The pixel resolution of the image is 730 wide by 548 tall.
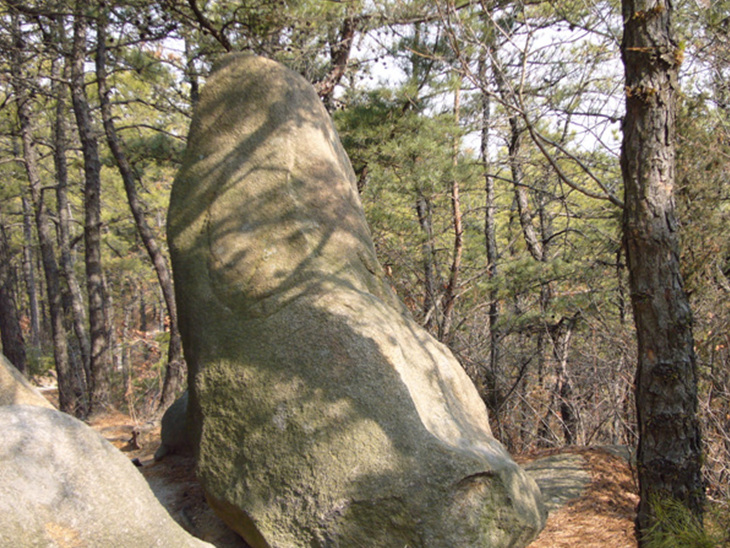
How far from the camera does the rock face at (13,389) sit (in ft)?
13.4

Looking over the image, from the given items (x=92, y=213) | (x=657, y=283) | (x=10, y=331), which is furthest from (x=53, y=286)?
(x=657, y=283)

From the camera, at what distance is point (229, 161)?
4.27 meters

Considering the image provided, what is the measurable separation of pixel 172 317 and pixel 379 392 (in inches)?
240

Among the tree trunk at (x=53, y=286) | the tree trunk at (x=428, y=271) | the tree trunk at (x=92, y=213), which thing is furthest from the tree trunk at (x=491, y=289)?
the tree trunk at (x=53, y=286)

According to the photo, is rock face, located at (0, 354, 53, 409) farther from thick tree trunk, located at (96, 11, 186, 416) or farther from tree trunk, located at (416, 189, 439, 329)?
tree trunk, located at (416, 189, 439, 329)

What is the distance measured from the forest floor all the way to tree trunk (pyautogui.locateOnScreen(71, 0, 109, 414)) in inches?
158

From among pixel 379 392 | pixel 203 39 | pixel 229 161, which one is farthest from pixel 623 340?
pixel 203 39

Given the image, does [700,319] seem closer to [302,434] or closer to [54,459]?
[302,434]

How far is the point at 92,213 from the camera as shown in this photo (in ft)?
29.2

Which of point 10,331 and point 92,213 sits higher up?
point 92,213

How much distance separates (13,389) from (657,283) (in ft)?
14.9

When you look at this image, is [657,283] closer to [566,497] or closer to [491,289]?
[566,497]

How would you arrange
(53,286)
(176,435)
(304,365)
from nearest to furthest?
1. (304,365)
2. (176,435)
3. (53,286)

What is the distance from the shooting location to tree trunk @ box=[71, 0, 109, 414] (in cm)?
882
